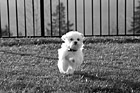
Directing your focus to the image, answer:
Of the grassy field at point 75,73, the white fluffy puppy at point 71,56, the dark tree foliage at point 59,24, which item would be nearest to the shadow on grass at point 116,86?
the grassy field at point 75,73

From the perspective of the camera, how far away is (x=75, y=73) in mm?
5355

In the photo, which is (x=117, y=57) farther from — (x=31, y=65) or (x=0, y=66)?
(x=0, y=66)

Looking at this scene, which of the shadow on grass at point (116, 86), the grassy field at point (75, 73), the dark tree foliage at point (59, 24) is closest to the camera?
the shadow on grass at point (116, 86)

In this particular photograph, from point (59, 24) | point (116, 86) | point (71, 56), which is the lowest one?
point (116, 86)

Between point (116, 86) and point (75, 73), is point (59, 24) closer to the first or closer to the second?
point (75, 73)

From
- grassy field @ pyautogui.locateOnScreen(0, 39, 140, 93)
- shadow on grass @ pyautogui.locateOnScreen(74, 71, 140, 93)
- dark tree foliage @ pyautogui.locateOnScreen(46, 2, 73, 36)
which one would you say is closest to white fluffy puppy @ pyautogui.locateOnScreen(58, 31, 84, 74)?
grassy field @ pyautogui.locateOnScreen(0, 39, 140, 93)

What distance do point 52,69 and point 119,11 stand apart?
5177mm

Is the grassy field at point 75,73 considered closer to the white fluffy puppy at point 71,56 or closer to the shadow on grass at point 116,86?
the shadow on grass at point 116,86

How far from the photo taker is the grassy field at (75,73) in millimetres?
4383

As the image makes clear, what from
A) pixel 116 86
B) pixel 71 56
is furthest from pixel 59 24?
pixel 116 86

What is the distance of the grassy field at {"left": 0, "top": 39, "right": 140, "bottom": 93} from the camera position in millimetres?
4383

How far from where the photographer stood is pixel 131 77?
5008 millimetres

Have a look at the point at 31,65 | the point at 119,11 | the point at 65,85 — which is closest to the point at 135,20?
the point at 119,11

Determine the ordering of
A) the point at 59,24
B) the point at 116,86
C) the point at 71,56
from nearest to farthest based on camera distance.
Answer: the point at 116,86, the point at 71,56, the point at 59,24
